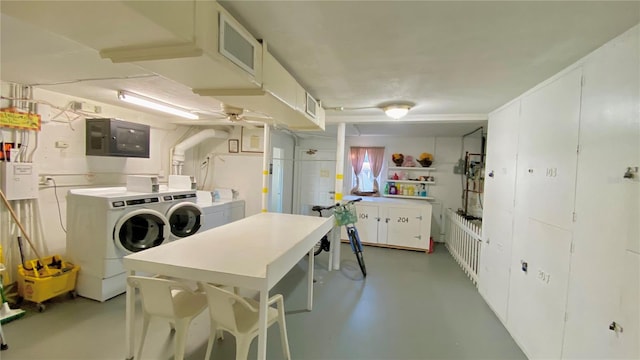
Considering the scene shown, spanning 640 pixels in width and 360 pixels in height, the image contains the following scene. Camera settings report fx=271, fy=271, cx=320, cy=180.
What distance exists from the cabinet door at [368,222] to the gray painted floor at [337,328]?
5.55 ft

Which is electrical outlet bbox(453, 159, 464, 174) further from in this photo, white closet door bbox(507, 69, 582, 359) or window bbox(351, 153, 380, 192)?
white closet door bbox(507, 69, 582, 359)

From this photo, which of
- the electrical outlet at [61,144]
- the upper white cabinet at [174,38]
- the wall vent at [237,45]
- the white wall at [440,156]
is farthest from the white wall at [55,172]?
the white wall at [440,156]

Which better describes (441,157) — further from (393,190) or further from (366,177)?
(366,177)

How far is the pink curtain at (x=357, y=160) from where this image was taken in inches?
239

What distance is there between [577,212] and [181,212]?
13.6 feet

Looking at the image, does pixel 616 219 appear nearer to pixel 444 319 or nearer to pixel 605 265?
pixel 605 265

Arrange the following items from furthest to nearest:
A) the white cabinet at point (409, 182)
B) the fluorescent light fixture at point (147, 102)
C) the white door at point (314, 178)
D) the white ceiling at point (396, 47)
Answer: the white door at point (314, 178) → the white cabinet at point (409, 182) → the fluorescent light fixture at point (147, 102) → the white ceiling at point (396, 47)

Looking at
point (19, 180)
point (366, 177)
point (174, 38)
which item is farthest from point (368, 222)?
point (19, 180)

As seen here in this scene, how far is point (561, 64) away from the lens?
184cm

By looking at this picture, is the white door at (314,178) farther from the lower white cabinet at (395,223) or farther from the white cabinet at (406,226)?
the white cabinet at (406,226)

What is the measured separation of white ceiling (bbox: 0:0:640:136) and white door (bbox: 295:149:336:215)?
330cm

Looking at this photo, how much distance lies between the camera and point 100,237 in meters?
2.90

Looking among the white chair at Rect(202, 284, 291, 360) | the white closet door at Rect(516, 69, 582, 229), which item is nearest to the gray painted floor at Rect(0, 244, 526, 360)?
the white chair at Rect(202, 284, 291, 360)

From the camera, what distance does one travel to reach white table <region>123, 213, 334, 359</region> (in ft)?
5.13
